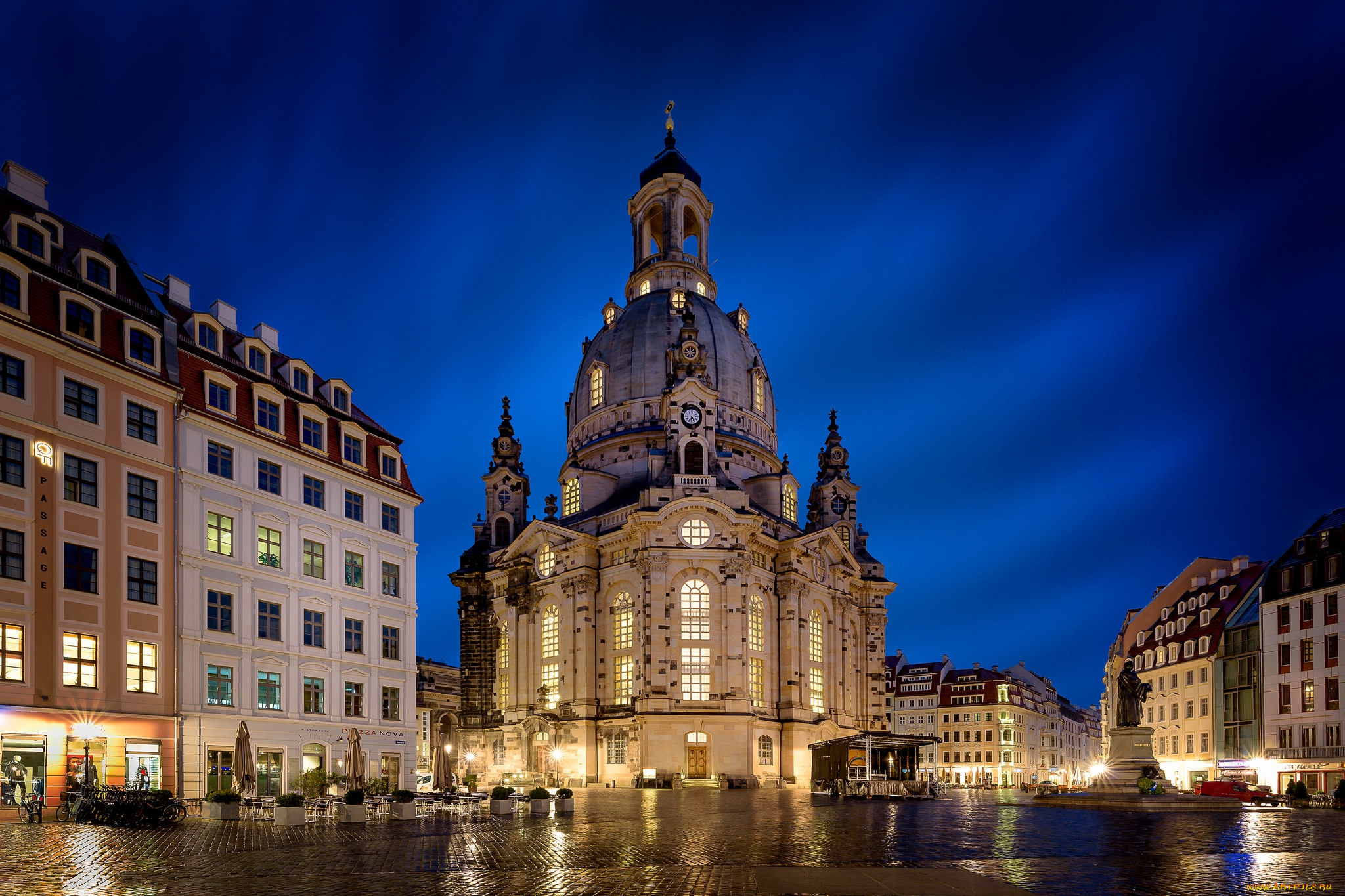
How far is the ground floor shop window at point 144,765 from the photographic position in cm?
3712

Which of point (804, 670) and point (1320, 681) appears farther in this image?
point (804, 670)

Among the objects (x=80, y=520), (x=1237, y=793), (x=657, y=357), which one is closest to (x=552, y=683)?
(x=657, y=357)

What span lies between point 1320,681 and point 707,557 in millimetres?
42782

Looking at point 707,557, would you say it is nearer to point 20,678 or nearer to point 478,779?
point 478,779

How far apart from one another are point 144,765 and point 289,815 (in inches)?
294

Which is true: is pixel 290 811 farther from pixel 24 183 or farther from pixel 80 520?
pixel 24 183

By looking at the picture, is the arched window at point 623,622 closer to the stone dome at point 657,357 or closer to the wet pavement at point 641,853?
the stone dome at point 657,357

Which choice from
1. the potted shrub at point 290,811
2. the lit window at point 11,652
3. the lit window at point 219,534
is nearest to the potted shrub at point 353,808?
the potted shrub at point 290,811

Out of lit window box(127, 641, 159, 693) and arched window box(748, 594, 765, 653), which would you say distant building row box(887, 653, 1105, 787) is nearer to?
arched window box(748, 594, 765, 653)

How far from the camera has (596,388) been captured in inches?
4198

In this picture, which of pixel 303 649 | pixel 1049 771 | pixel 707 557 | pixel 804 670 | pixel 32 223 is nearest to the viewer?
pixel 32 223

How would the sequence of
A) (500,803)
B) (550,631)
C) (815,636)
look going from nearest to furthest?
(500,803) < (550,631) < (815,636)

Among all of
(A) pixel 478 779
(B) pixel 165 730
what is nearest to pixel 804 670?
(A) pixel 478 779

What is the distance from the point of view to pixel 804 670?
91.8m
